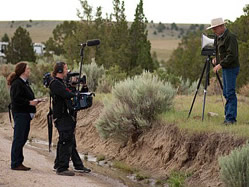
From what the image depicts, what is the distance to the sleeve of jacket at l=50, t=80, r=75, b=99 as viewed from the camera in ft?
34.7

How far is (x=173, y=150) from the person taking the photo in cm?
1248

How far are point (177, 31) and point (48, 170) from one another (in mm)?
142008

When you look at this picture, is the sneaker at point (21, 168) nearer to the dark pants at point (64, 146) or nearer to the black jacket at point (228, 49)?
the dark pants at point (64, 146)

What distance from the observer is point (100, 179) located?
38.3 feet

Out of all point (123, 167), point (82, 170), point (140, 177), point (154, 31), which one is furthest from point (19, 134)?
point (154, 31)

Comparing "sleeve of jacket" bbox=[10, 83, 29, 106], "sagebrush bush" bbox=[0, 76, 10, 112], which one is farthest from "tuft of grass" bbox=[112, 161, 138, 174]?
"sagebrush bush" bbox=[0, 76, 10, 112]

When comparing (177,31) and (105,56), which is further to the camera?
(177,31)

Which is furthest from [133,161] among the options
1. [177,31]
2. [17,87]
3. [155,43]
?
[177,31]

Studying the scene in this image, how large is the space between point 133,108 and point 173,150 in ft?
7.87

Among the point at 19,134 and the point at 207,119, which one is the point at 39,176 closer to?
the point at 19,134

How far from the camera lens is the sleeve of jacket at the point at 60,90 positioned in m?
10.6

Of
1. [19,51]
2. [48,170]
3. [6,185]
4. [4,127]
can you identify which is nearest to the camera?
[6,185]

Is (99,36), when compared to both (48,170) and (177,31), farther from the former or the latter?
(177,31)

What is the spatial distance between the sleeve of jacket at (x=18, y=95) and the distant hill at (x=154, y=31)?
385ft
